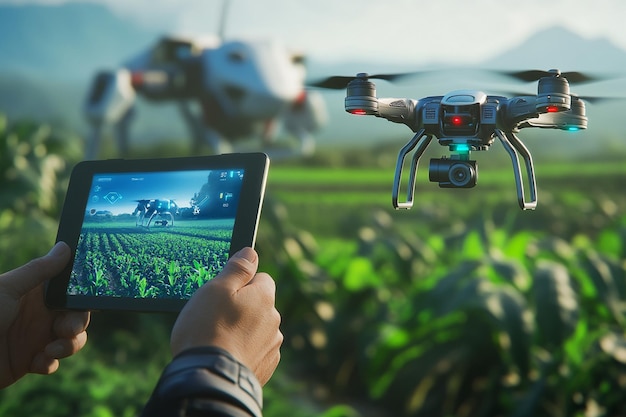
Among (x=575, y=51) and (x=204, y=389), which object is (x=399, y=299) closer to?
(x=575, y=51)

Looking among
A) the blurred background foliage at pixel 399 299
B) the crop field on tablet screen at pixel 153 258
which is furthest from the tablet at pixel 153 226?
the blurred background foliage at pixel 399 299

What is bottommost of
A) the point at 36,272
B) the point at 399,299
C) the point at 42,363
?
the point at 399,299

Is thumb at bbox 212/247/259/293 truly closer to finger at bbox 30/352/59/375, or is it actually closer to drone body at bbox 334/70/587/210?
drone body at bbox 334/70/587/210

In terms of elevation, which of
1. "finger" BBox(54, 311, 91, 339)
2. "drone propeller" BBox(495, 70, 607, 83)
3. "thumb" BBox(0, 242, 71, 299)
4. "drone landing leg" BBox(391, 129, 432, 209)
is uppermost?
"drone propeller" BBox(495, 70, 607, 83)

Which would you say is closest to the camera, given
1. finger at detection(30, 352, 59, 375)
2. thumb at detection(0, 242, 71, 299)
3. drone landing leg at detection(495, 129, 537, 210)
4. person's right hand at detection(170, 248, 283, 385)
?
drone landing leg at detection(495, 129, 537, 210)

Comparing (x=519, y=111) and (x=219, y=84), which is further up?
(x=519, y=111)

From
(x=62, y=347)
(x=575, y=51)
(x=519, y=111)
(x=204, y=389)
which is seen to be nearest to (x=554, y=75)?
(x=519, y=111)

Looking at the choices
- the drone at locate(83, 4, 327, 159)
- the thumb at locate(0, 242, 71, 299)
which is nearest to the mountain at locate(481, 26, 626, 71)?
the thumb at locate(0, 242, 71, 299)

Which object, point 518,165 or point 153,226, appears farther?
point 153,226
